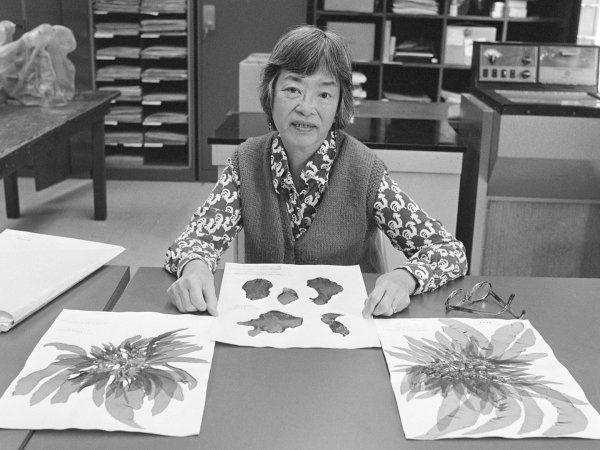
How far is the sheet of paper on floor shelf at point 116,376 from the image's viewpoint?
898mm

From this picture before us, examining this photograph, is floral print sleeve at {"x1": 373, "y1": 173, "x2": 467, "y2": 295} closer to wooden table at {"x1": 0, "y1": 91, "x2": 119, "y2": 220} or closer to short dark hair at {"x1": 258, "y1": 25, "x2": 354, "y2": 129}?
short dark hair at {"x1": 258, "y1": 25, "x2": 354, "y2": 129}

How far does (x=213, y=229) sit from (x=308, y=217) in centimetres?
24

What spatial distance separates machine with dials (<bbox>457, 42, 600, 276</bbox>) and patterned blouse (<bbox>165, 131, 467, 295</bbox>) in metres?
1.15

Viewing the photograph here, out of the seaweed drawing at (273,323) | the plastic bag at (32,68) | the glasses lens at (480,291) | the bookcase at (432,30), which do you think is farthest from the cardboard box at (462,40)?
the seaweed drawing at (273,323)

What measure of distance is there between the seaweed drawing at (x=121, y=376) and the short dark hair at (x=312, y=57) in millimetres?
706

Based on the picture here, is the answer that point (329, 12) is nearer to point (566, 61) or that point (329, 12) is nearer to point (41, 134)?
point (566, 61)

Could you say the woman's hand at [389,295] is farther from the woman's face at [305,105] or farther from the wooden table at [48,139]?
the wooden table at [48,139]

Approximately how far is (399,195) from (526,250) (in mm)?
1376

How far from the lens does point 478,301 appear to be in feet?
4.29

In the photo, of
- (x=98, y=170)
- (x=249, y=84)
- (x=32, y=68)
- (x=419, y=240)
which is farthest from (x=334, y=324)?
(x=98, y=170)

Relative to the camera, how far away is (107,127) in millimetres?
4984

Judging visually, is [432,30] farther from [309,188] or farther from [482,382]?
[482,382]

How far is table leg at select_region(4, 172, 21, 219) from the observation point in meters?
4.06

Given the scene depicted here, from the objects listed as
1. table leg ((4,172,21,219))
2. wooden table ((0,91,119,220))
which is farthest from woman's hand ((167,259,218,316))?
table leg ((4,172,21,219))
